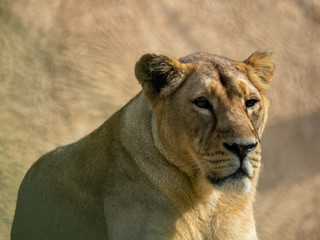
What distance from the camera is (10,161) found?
6.22 m

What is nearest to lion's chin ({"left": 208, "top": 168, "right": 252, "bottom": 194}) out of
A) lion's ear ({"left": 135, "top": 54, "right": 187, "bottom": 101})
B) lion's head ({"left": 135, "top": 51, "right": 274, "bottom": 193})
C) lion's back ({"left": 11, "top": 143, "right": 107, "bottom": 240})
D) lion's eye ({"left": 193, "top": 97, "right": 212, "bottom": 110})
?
lion's head ({"left": 135, "top": 51, "right": 274, "bottom": 193})

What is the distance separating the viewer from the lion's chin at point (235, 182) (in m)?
3.80

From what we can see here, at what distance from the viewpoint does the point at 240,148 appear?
3691 millimetres

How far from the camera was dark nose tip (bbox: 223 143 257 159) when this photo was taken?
12.1ft

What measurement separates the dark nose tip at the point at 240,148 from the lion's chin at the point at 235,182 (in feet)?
0.34

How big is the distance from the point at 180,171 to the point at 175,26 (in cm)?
282

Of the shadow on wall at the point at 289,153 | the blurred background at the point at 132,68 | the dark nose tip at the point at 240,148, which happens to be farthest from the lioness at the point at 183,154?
the shadow on wall at the point at 289,153

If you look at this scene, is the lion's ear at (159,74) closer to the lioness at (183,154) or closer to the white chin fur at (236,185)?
the lioness at (183,154)

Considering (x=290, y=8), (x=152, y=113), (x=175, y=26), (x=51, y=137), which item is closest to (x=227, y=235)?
(x=152, y=113)

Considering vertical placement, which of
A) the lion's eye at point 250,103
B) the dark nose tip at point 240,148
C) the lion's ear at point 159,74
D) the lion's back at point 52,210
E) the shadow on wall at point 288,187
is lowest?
the shadow on wall at point 288,187

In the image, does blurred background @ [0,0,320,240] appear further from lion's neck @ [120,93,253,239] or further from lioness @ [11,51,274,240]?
lion's neck @ [120,93,253,239]

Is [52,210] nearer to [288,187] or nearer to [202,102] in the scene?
[202,102]

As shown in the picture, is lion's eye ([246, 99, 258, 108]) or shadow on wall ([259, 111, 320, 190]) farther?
shadow on wall ([259, 111, 320, 190])

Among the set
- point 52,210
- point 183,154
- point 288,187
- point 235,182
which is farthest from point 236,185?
point 288,187
